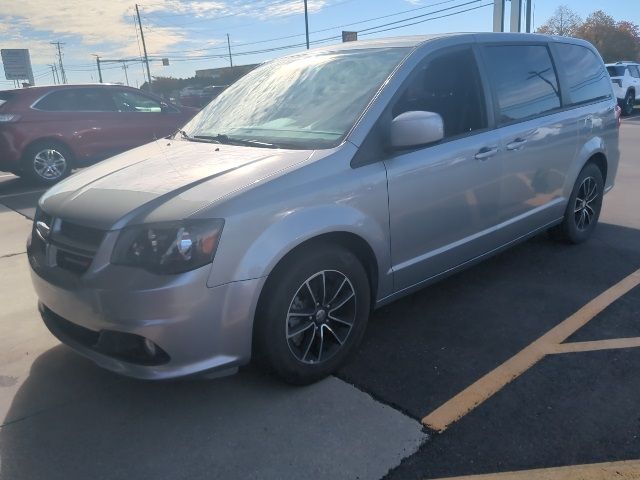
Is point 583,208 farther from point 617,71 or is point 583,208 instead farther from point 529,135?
point 617,71

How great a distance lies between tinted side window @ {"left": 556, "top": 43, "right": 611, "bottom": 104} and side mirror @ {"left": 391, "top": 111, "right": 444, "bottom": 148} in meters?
2.34

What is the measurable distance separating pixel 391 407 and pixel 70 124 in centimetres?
899

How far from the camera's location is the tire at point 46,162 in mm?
9805

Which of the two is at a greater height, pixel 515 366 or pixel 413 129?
pixel 413 129

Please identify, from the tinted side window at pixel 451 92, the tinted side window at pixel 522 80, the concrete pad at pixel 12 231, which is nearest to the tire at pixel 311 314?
the tinted side window at pixel 451 92

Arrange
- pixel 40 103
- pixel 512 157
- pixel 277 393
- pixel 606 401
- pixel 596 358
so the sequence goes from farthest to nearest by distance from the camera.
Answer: pixel 40 103, pixel 512 157, pixel 596 358, pixel 277 393, pixel 606 401

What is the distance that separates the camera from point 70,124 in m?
10.0

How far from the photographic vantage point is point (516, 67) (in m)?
4.33

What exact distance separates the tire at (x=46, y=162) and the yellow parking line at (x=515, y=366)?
29.5 feet

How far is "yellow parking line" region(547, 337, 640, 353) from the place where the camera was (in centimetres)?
339

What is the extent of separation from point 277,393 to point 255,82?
2325 millimetres

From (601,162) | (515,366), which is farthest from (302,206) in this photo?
(601,162)

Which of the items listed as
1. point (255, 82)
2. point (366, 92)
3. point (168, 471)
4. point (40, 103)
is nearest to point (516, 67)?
point (366, 92)

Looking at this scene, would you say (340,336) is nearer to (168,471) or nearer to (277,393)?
(277,393)
